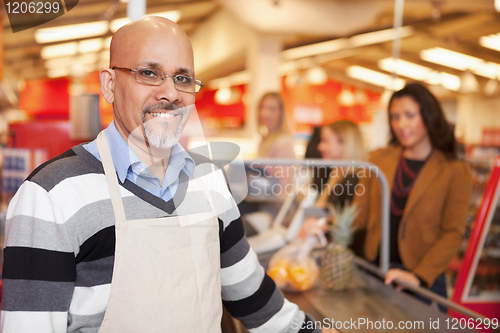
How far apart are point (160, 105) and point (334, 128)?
1.85 meters

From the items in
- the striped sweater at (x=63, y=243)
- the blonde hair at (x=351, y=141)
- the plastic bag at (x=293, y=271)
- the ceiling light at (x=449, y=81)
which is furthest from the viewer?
the ceiling light at (x=449, y=81)

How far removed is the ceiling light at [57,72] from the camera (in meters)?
9.82

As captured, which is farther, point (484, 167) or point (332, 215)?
point (484, 167)

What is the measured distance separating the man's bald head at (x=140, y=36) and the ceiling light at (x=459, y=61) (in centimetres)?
1056

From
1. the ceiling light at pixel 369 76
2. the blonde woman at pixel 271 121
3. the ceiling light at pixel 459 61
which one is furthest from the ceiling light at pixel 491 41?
the blonde woman at pixel 271 121

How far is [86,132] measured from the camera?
5.50 feet

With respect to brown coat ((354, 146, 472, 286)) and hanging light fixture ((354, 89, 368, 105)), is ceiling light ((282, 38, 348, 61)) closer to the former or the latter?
hanging light fixture ((354, 89, 368, 105))

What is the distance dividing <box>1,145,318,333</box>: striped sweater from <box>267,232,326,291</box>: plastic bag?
0.65 meters

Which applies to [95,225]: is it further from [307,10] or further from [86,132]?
[307,10]

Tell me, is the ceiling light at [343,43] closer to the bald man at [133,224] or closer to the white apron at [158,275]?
the bald man at [133,224]

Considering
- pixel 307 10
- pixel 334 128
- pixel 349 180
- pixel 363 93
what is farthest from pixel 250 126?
pixel 363 93

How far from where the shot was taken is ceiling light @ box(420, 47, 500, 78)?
1023cm

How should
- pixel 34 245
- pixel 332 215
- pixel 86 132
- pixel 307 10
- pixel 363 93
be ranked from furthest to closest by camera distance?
pixel 363 93 < pixel 307 10 < pixel 332 215 < pixel 86 132 < pixel 34 245

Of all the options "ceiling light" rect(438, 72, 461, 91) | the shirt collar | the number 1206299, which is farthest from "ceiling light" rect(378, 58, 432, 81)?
the shirt collar
